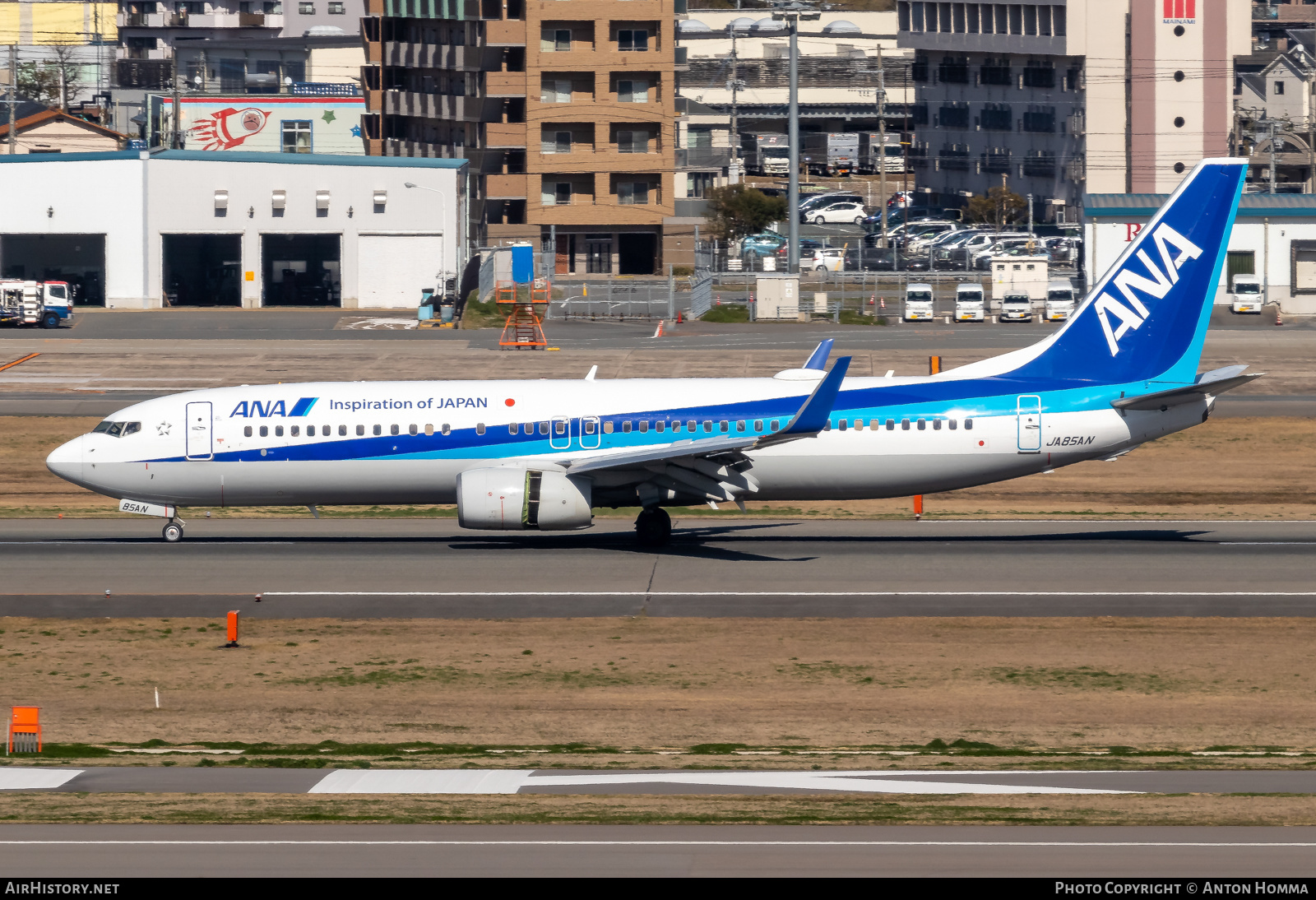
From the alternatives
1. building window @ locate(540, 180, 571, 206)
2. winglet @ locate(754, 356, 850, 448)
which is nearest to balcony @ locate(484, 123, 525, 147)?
building window @ locate(540, 180, 571, 206)

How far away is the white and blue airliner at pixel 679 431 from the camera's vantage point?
39.0m

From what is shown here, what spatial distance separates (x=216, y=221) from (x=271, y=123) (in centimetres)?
3576

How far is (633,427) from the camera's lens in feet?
128

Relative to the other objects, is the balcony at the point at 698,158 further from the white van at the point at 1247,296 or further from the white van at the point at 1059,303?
the white van at the point at 1247,296

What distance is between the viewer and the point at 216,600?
34.2 meters

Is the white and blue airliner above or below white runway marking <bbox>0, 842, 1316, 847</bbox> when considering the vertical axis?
above

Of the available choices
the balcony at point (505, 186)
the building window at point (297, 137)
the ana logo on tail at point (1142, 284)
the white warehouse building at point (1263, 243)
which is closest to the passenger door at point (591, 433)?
the ana logo on tail at point (1142, 284)

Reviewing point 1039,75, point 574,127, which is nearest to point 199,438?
point 574,127

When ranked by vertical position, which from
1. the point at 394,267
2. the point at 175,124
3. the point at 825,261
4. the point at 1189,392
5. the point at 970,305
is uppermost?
the point at 175,124

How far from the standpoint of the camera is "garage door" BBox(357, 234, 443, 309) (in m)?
108

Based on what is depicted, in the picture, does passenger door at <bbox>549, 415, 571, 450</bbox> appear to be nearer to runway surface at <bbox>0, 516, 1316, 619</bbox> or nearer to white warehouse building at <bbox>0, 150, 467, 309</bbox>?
runway surface at <bbox>0, 516, 1316, 619</bbox>

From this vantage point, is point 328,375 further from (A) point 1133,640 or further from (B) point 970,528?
(A) point 1133,640

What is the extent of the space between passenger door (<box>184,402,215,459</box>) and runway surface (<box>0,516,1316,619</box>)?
2498 millimetres

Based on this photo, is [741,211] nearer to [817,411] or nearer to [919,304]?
[919,304]
